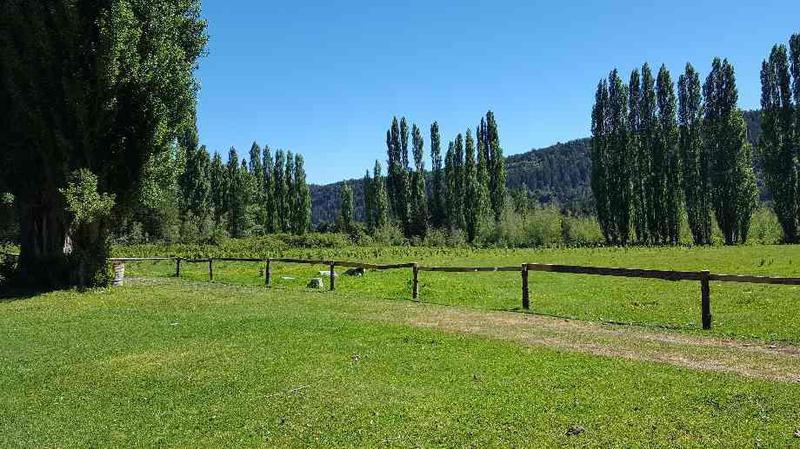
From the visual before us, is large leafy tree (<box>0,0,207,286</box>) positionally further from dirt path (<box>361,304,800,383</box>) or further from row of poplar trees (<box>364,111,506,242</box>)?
row of poplar trees (<box>364,111,506,242</box>)

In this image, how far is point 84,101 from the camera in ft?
64.7

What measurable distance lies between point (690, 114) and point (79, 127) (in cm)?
6283

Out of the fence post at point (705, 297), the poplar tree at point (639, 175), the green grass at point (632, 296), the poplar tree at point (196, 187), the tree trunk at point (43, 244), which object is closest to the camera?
the fence post at point (705, 297)

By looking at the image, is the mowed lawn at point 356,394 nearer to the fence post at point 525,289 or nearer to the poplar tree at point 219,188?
the fence post at point 525,289

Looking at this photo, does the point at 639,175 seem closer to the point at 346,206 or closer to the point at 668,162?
the point at 668,162

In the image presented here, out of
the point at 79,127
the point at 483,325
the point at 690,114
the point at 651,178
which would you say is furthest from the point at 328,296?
the point at 690,114

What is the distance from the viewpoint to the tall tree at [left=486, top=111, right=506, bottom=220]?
250 ft

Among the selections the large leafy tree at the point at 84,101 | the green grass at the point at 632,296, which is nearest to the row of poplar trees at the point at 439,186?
the green grass at the point at 632,296

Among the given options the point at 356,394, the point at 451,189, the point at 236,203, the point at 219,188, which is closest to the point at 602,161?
the point at 451,189

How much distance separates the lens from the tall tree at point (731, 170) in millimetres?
57344

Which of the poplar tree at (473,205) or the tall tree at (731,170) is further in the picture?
the poplar tree at (473,205)

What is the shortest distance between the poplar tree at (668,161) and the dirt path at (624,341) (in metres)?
54.9

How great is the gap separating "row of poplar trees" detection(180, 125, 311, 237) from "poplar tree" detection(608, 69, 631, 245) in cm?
4670

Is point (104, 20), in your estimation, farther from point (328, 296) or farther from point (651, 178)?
point (651, 178)
